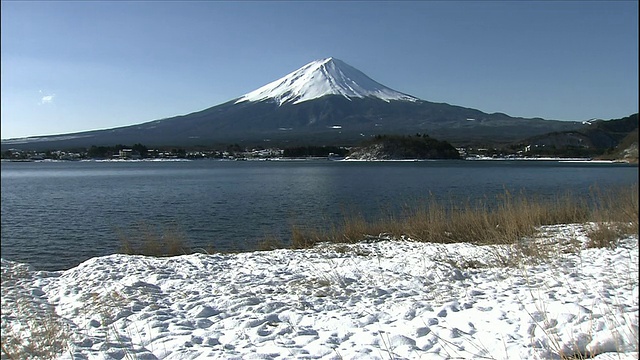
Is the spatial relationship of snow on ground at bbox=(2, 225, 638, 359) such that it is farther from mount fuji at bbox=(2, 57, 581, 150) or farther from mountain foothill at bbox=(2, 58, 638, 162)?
mount fuji at bbox=(2, 57, 581, 150)

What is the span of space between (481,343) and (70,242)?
471 inches

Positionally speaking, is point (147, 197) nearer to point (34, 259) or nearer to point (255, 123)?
point (34, 259)

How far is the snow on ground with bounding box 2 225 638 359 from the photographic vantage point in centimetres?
371

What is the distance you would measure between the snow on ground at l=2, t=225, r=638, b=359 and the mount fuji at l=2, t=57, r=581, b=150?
117 meters

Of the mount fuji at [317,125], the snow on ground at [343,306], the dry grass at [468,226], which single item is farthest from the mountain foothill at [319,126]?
the snow on ground at [343,306]

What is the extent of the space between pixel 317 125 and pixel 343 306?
173 m

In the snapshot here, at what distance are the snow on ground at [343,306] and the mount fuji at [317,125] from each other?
384 ft

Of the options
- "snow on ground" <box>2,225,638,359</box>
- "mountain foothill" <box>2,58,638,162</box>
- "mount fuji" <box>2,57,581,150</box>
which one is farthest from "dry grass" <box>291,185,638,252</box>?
"mount fuji" <box>2,57,581,150</box>

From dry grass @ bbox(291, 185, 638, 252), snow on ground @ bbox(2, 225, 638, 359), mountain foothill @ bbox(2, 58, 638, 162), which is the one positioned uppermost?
mountain foothill @ bbox(2, 58, 638, 162)

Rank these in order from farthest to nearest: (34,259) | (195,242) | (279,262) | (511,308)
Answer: (195,242) → (34,259) → (279,262) → (511,308)

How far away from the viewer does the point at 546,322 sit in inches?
146

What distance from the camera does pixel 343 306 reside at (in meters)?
5.34

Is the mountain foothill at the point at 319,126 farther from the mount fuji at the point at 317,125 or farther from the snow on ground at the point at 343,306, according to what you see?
the snow on ground at the point at 343,306

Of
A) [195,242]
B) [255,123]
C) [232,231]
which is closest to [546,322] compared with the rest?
[195,242]
